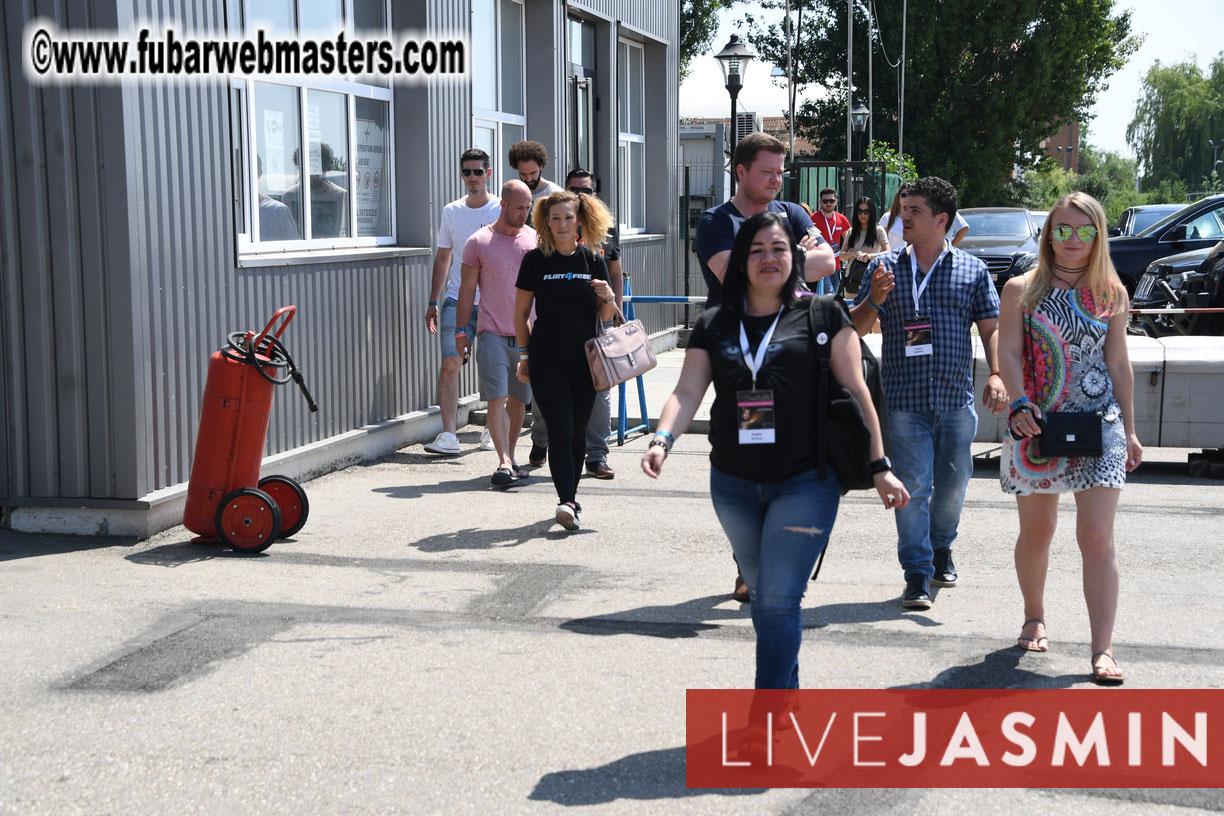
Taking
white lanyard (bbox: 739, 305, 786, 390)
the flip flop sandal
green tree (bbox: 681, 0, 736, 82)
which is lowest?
the flip flop sandal

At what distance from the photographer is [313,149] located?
9547mm

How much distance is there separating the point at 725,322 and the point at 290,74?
5747 millimetres

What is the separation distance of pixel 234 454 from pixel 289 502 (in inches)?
19.4

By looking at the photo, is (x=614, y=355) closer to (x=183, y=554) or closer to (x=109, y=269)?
(x=183, y=554)

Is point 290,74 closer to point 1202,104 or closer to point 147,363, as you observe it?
point 147,363

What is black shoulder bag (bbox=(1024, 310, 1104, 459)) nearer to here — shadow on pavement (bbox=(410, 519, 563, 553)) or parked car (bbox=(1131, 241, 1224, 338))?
shadow on pavement (bbox=(410, 519, 563, 553))

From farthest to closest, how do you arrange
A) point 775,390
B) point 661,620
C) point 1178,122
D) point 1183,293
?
1. point 1178,122
2. point 1183,293
3. point 661,620
4. point 775,390

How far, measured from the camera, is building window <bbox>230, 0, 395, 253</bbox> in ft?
27.9

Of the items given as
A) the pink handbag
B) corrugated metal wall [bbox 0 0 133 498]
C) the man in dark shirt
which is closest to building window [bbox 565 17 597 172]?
the pink handbag

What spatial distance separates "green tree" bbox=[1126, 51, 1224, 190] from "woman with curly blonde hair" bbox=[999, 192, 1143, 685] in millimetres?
84097

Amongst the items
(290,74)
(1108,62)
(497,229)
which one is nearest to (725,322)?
(497,229)

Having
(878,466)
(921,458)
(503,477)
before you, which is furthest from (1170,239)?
(878,466)

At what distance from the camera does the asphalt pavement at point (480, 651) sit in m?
4.02

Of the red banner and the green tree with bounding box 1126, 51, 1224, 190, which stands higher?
the green tree with bounding box 1126, 51, 1224, 190
